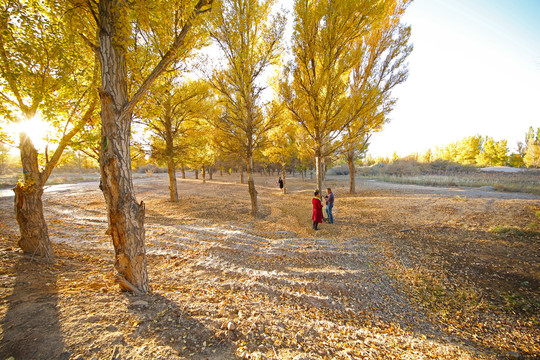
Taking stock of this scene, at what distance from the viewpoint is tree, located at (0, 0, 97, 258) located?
3738mm

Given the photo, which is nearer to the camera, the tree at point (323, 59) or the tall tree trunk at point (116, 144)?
the tall tree trunk at point (116, 144)

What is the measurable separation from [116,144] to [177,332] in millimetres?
2748

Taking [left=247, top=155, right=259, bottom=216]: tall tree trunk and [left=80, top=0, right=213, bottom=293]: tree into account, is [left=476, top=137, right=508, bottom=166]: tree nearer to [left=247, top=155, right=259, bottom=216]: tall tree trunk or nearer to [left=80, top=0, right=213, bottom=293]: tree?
[left=247, top=155, right=259, bottom=216]: tall tree trunk

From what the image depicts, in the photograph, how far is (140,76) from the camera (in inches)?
143

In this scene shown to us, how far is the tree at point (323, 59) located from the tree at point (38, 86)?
22.3ft

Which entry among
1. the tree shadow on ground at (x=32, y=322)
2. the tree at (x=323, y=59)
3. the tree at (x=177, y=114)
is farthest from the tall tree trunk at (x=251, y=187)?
the tree shadow on ground at (x=32, y=322)

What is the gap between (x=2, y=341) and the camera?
6.47 feet

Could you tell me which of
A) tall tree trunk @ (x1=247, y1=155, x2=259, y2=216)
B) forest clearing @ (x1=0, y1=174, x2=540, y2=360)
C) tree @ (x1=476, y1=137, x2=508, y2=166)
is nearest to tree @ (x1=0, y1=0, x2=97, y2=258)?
forest clearing @ (x1=0, y1=174, x2=540, y2=360)

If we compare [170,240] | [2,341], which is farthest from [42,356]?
[170,240]

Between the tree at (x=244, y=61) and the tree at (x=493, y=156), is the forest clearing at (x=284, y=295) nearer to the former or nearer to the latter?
the tree at (x=244, y=61)

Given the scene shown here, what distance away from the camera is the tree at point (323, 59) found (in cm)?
718

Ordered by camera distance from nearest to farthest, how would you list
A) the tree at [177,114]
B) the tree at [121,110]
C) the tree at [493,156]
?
1. the tree at [121,110]
2. the tree at [177,114]
3. the tree at [493,156]

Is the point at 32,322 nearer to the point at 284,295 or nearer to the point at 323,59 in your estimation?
the point at 284,295

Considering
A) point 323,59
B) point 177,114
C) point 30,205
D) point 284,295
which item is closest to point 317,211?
point 284,295
